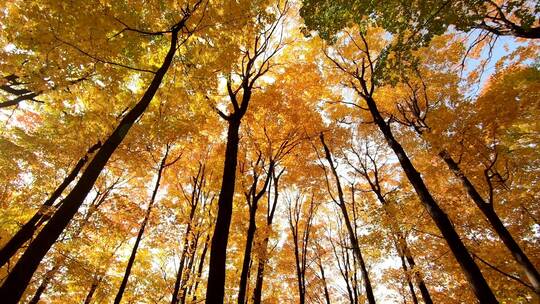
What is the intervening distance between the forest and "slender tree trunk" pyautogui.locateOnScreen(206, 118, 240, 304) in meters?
0.04

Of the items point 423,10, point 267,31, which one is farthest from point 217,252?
point 267,31

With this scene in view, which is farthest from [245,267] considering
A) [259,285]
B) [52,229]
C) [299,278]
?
[52,229]

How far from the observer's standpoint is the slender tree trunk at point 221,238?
545cm

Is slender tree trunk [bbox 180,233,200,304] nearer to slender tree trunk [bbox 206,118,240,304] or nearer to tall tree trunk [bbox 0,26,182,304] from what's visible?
slender tree trunk [bbox 206,118,240,304]

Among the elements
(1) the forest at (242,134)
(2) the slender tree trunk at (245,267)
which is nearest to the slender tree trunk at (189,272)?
(1) the forest at (242,134)

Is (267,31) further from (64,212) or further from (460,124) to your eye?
(64,212)

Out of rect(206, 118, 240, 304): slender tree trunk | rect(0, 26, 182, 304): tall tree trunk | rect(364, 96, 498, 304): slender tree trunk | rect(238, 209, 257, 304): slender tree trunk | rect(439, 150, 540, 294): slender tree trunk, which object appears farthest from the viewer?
rect(238, 209, 257, 304): slender tree trunk

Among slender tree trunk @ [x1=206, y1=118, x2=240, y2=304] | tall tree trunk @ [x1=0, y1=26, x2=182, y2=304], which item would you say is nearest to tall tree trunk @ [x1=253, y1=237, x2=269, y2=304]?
slender tree trunk @ [x1=206, y1=118, x2=240, y2=304]

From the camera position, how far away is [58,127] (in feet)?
30.4

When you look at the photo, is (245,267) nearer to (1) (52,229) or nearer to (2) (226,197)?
(2) (226,197)

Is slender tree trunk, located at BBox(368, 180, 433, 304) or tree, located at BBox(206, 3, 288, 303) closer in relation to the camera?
tree, located at BBox(206, 3, 288, 303)

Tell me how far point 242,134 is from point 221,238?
Result: 7.45 m

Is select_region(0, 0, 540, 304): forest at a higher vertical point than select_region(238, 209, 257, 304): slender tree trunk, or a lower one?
higher

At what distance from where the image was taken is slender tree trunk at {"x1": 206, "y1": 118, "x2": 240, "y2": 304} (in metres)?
5.45
